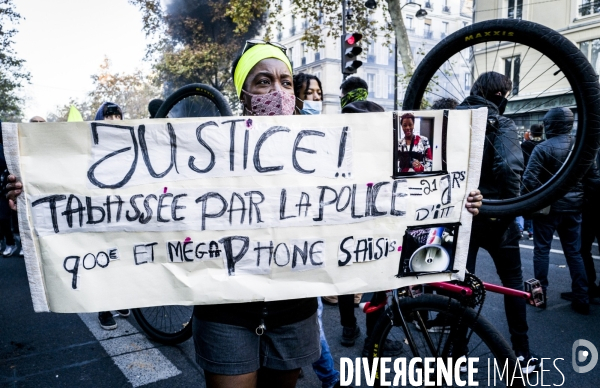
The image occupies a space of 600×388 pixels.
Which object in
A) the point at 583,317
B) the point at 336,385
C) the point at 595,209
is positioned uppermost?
the point at 595,209

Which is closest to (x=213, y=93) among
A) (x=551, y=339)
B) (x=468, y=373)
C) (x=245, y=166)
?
(x=245, y=166)

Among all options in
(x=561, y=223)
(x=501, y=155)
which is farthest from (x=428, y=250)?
(x=561, y=223)

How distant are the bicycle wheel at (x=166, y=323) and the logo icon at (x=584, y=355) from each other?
281 centimetres

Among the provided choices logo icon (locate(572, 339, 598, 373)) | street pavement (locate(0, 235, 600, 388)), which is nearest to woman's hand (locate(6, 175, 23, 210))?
street pavement (locate(0, 235, 600, 388))

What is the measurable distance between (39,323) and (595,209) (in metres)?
5.59

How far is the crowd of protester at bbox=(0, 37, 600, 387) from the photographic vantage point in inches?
59.7

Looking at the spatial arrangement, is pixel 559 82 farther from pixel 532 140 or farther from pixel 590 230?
pixel 532 140

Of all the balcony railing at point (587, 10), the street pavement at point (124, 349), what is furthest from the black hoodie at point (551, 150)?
the balcony railing at point (587, 10)

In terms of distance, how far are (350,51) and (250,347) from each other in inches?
318

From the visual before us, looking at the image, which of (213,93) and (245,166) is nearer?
(245,166)

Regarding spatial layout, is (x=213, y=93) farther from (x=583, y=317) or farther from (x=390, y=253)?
(x=583, y=317)

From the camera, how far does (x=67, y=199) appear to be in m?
1.44

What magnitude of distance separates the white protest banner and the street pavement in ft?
5.12

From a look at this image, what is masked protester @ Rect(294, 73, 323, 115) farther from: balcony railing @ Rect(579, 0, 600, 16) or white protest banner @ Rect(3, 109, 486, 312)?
balcony railing @ Rect(579, 0, 600, 16)
